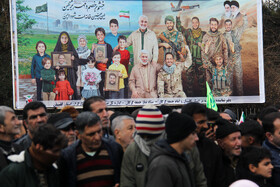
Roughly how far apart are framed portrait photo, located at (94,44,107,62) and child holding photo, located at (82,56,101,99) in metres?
0.32

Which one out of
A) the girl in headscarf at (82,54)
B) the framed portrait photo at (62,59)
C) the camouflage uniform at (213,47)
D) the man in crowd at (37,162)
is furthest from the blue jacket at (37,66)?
the man in crowd at (37,162)

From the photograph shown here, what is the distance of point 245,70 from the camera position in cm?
1447

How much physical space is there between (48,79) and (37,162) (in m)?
11.2

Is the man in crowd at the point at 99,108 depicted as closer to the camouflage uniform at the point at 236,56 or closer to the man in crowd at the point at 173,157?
the man in crowd at the point at 173,157

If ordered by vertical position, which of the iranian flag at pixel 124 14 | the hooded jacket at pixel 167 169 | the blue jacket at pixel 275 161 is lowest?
the blue jacket at pixel 275 161

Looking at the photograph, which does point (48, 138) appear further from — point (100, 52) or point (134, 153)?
point (100, 52)

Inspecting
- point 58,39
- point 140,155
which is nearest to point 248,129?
point 140,155

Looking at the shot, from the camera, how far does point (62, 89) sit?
14250mm

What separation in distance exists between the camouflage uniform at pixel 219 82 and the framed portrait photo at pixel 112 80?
3.03 meters

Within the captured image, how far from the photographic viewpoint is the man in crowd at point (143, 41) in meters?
14.5

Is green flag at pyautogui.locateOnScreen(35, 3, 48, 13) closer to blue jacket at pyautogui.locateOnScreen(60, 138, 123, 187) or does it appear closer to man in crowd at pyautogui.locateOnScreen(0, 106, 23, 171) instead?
man in crowd at pyautogui.locateOnScreen(0, 106, 23, 171)

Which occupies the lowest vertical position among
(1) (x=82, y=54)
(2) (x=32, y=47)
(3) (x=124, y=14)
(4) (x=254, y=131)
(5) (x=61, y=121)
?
(4) (x=254, y=131)

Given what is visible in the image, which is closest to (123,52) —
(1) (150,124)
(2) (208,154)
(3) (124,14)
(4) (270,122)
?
(3) (124,14)

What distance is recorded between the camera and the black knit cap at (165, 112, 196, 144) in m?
3.41
